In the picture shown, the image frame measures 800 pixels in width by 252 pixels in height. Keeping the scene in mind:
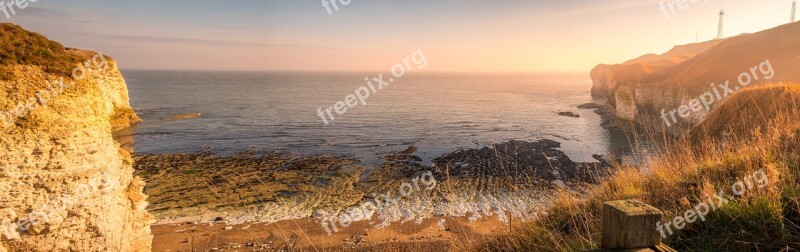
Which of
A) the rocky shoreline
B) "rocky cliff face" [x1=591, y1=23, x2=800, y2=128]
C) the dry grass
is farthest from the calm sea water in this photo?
the dry grass

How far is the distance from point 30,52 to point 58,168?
8.65 feet

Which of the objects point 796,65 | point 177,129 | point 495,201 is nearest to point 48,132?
point 495,201

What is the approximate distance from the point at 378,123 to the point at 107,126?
3355cm

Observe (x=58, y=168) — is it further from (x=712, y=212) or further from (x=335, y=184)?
(x=335, y=184)

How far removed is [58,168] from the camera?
7914 millimetres

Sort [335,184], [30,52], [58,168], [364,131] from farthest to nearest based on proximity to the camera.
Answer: [364,131] < [335,184] < [30,52] < [58,168]

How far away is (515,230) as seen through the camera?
231 inches

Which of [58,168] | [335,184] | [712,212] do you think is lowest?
[335,184]

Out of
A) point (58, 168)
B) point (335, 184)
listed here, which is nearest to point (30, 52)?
point (58, 168)

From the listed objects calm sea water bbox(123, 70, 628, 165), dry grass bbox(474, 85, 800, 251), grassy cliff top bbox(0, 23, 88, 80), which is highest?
grassy cliff top bbox(0, 23, 88, 80)

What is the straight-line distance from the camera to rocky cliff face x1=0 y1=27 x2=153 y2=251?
7406 millimetres

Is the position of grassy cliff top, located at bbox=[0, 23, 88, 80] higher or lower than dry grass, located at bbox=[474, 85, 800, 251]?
higher

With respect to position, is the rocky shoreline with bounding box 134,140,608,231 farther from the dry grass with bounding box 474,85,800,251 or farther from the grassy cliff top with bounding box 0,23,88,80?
the grassy cliff top with bounding box 0,23,88,80

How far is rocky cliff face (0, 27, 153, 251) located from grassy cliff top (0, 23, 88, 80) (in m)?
0.08
